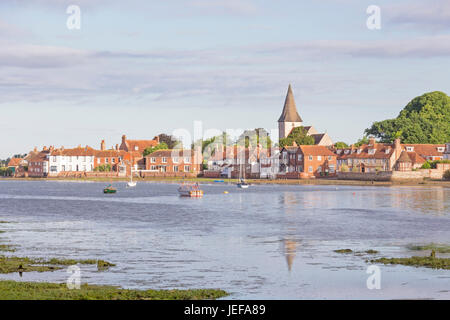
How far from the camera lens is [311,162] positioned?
178m

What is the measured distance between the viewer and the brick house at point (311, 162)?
17662 cm

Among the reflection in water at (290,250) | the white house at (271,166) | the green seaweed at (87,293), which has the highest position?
the white house at (271,166)

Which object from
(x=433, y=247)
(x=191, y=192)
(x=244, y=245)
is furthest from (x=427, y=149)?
(x=244, y=245)

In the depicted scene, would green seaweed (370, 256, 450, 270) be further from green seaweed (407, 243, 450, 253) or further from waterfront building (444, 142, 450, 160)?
waterfront building (444, 142, 450, 160)

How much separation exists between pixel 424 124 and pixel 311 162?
128 feet

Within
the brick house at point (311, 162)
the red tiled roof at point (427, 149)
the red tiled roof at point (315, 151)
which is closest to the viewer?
the red tiled roof at point (427, 149)

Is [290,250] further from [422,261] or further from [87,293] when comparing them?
[87,293]

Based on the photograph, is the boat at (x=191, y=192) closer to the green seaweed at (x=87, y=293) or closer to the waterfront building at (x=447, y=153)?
the waterfront building at (x=447, y=153)

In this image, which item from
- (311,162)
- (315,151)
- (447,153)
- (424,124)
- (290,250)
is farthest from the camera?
(424,124)

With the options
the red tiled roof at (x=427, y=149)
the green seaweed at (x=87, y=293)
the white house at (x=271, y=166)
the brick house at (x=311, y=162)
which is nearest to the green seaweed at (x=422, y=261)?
the green seaweed at (x=87, y=293)

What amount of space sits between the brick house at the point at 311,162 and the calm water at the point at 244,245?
94520 millimetres

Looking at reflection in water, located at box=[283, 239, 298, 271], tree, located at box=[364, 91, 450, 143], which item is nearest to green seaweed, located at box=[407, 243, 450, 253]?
reflection in water, located at box=[283, 239, 298, 271]

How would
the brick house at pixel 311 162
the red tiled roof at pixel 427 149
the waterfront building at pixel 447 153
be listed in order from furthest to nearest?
the brick house at pixel 311 162, the red tiled roof at pixel 427 149, the waterfront building at pixel 447 153
